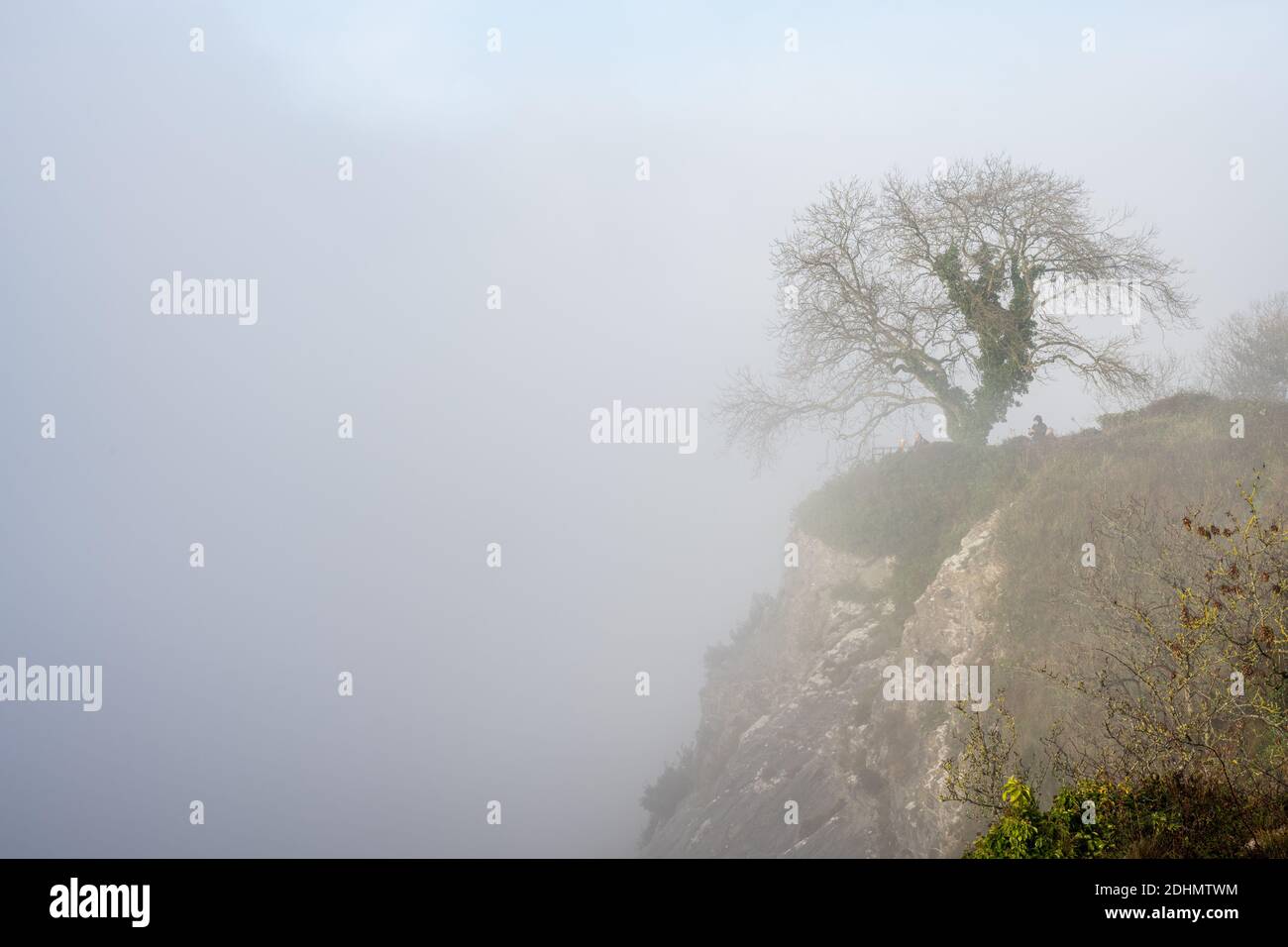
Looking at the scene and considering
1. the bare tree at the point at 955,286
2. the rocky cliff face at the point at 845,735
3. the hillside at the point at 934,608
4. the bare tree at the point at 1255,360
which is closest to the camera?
the hillside at the point at 934,608

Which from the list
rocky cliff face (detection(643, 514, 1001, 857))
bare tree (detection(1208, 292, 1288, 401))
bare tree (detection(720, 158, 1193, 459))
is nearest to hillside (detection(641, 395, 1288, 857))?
rocky cliff face (detection(643, 514, 1001, 857))

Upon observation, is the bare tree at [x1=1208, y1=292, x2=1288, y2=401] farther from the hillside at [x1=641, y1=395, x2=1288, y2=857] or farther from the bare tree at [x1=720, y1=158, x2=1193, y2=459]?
the hillside at [x1=641, y1=395, x2=1288, y2=857]

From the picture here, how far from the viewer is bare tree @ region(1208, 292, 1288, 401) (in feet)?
96.3

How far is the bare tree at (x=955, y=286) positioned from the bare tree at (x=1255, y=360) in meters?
11.7

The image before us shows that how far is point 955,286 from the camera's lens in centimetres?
2148

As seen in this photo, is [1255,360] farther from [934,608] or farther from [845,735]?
[845,735]

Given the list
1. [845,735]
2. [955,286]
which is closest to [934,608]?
[845,735]

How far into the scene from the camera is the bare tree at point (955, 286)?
21.2 m

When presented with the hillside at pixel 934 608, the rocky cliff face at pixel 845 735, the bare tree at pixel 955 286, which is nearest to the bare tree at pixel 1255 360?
the bare tree at pixel 955 286

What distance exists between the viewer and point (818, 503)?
27469mm

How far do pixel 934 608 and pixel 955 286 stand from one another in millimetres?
10206

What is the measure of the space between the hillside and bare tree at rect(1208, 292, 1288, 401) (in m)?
15.0

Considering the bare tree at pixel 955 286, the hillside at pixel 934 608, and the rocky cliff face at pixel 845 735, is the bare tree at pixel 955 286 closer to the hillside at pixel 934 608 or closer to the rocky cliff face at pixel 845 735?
the hillside at pixel 934 608

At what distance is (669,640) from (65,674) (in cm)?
13604
